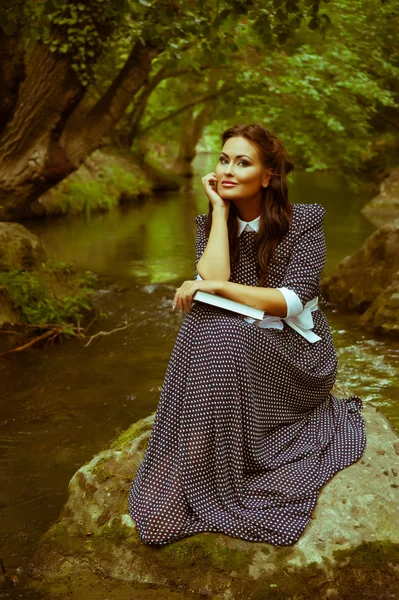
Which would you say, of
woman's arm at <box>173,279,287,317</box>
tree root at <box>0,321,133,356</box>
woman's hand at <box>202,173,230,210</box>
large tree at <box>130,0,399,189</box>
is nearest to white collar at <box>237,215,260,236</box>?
woman's hand at <box>202,173,230,210</box>

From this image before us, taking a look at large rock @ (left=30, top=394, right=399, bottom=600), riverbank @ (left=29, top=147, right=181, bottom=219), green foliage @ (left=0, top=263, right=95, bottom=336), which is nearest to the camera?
large rock @ (left=30, top=394, right=399, bottom=600)

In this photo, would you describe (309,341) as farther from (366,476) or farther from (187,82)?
(187,82)

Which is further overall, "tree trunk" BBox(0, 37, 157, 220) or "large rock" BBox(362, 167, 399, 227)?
"large rock" BBox(362, 167, 399, 227)

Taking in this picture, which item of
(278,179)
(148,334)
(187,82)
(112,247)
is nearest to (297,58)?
(112,247)

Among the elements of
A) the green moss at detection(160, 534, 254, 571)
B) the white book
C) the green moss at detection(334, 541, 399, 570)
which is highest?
the white book

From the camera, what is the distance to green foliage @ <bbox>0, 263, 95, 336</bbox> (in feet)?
26.7

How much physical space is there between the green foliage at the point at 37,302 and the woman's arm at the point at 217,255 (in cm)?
442

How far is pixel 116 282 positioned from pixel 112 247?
3447mm

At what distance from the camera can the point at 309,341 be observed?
13.2ft

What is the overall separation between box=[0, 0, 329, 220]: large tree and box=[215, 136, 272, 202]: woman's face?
4078 millimetres

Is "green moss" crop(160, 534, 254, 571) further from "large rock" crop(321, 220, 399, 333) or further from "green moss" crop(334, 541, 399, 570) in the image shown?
"large rock" crop(321, 220, 399, 333)

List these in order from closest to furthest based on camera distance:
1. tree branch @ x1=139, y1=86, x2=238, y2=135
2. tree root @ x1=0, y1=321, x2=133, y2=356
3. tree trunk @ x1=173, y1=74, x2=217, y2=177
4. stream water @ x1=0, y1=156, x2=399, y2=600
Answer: stream water @ x1=0, y1=156, x2=399, y2=600 < tree root @ x1=0, y1=321, x2=133, y2=356 < tree branch @ x1=139, y1=86, x2=238, y2=135 < tree trunk @ x1=173, y1=74, x2=217, y2=177

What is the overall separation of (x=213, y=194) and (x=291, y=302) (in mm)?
727

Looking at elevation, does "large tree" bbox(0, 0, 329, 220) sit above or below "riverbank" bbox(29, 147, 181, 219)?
above
